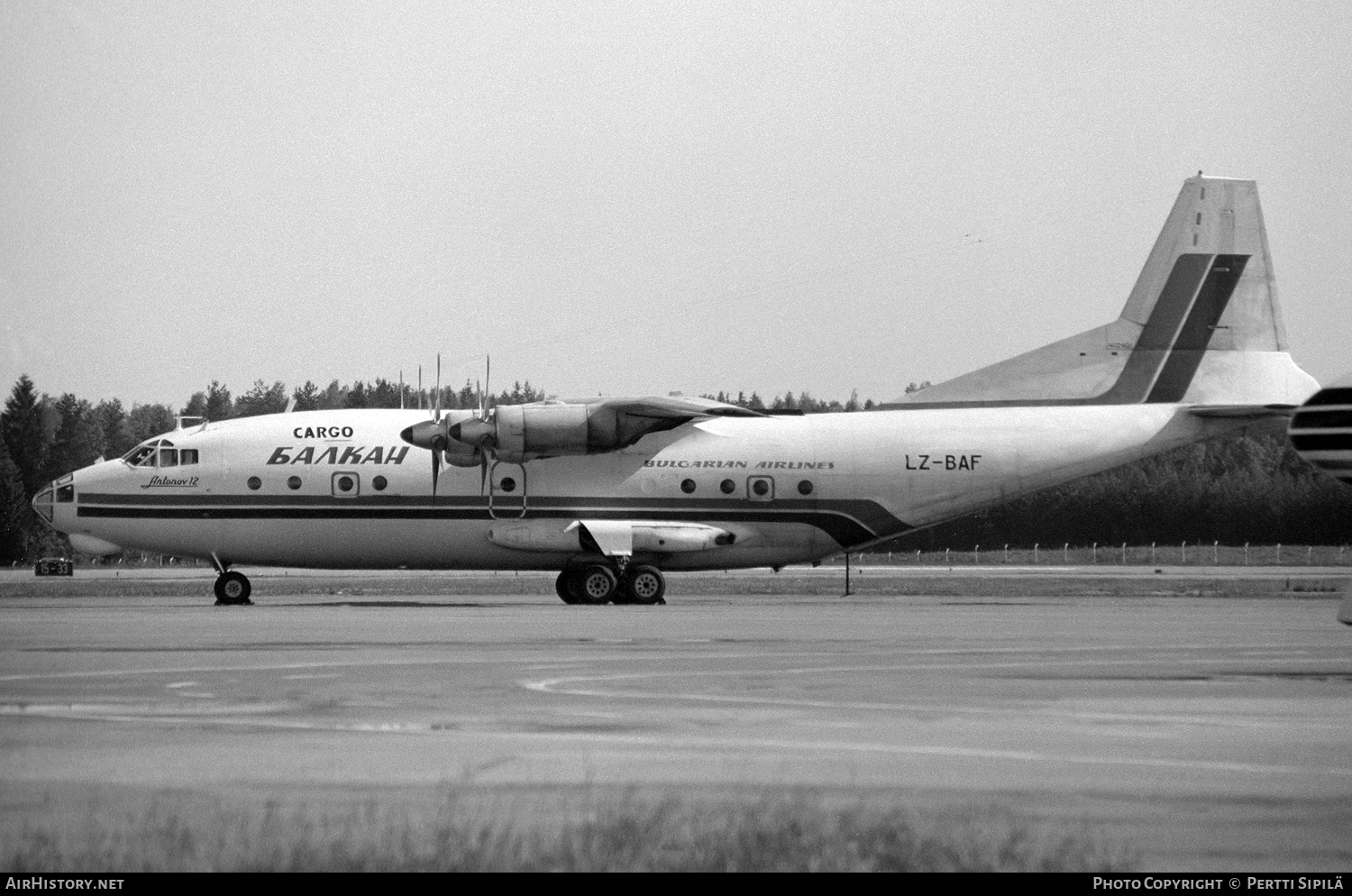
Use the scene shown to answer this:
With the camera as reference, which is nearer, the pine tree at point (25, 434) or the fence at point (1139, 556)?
the fence at point (1139, 556)

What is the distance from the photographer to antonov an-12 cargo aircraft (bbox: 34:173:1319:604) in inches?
1508

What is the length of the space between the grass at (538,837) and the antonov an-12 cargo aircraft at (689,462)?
28206 millimetres

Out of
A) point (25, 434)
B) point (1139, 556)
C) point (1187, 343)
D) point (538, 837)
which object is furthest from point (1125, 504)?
point (538, 837)

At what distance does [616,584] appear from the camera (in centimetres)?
3828

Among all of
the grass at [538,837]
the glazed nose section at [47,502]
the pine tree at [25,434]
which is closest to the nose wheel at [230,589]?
the glazed nose section at [47,502]

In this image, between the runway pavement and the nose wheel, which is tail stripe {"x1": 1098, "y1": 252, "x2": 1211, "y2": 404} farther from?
the nose wheel

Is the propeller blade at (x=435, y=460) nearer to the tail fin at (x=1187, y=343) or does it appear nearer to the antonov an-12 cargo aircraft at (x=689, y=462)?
the antonov an-12 cargo aircraft at (x=689, y=462)

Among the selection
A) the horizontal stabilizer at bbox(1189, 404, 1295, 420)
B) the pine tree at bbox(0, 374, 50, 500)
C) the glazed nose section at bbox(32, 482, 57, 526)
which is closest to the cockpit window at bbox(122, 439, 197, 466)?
the glazed nose section at bbox(32, 482, 57, 526)

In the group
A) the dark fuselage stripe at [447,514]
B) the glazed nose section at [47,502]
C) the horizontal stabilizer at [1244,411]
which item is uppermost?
the horizontal stabilizer at [1244,411]

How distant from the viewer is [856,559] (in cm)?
8638

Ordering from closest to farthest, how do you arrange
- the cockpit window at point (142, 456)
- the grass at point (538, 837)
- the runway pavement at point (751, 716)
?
the grass at point (538, 837), the runway pavement at point (751, 716), the cockpit window at point (142, 456)

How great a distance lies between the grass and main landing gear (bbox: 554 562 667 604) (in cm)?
2877

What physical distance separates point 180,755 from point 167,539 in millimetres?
28968

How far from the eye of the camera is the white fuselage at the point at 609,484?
126 ft
